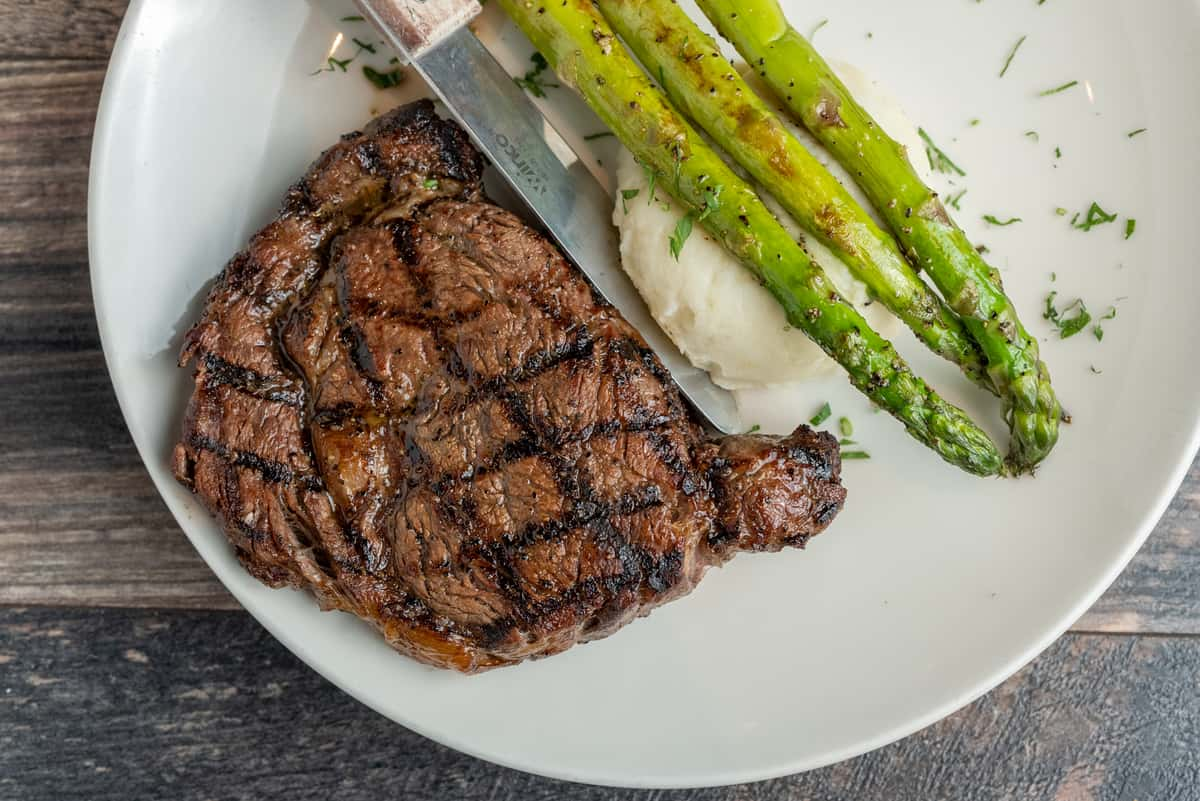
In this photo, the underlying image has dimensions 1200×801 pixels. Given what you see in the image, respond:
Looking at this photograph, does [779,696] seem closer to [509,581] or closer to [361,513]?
[509,581]

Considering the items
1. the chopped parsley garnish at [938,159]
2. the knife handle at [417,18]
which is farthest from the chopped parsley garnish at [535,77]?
the chopped parsley garnish at [938,159]

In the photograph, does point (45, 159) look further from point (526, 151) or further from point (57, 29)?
point (526, 151)

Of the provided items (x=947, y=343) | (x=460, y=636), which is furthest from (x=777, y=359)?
(x=460, y=636)

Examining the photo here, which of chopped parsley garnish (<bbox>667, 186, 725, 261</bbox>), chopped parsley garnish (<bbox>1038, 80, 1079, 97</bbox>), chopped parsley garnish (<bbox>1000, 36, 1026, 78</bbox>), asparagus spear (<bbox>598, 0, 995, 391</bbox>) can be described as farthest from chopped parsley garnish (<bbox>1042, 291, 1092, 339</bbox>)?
chopped parsley garnish (<bbox>667, 186, 725, 261</bbox>)

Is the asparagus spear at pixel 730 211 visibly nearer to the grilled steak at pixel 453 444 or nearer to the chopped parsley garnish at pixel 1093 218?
the grilled steak at pixel 453 444

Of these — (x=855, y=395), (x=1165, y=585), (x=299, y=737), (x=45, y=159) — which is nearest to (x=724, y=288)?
(x=855, y=395)
